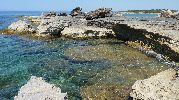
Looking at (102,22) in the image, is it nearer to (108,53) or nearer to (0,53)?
(108,53)

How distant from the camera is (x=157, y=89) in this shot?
382 inches

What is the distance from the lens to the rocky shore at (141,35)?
9.78m

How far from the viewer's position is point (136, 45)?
26.6 metres

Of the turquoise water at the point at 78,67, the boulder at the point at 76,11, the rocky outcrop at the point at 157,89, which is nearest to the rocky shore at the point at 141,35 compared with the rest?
the rocky outcrop at the point at 157,89

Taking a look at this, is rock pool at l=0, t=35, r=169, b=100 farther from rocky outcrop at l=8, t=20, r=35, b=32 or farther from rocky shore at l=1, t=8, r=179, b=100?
rocky outcrop at l=8, t=20, r=35, b=32

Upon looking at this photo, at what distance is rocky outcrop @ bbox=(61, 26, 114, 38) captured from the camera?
3312cm

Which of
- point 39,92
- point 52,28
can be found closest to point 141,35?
point 52,28

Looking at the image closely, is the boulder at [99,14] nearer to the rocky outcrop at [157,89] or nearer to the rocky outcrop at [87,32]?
the rocky outcrop at [87,32]

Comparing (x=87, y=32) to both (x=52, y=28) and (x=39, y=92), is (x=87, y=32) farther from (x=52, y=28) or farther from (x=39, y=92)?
(x=39, y=92)

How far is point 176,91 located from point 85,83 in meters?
5.83

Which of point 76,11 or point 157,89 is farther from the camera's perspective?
point 76,11

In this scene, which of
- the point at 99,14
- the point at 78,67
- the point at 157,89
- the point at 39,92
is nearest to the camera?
the point at 157,89

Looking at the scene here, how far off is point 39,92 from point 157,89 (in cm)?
412

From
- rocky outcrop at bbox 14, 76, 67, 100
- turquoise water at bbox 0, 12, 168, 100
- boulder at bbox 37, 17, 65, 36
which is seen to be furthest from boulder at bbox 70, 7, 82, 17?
rocky outcrop at bbox 14, 76, 67, 100
